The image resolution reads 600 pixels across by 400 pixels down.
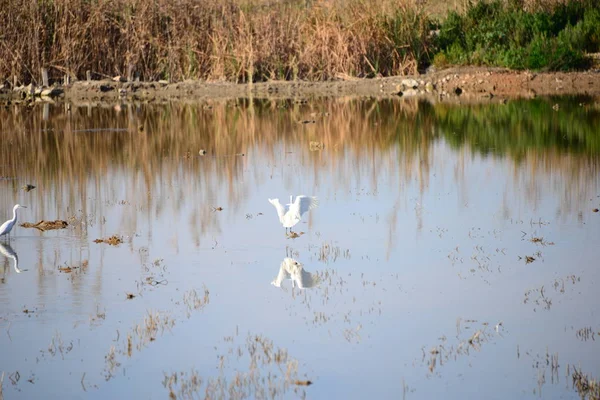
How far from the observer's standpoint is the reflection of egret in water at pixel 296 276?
8.04 metres

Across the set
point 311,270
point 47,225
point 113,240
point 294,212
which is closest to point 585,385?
point 311,270

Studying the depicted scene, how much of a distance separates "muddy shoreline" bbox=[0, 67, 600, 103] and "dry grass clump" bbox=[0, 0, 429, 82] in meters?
0.67

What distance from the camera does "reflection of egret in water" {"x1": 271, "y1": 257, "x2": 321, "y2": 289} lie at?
8039mm

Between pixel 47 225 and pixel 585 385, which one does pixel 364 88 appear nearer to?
pixel 47 225

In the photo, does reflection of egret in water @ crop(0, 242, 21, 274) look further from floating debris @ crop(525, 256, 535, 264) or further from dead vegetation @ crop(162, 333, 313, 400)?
A: floating debris @ crop(525, 256, 535, 264)

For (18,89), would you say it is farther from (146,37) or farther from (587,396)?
(587,396)

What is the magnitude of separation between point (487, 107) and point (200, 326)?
15.4 metres

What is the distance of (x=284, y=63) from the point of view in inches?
1120

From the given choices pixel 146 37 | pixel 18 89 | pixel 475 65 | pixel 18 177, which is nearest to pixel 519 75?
pixel 475 65

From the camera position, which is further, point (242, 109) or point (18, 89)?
point (18, 89)

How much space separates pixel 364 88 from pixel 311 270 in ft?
62.1

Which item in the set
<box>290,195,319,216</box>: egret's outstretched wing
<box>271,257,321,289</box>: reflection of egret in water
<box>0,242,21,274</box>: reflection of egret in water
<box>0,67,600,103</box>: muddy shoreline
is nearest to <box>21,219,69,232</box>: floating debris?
<box>0,242,21,274</box>: reflection of egret in water

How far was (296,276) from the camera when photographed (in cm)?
827

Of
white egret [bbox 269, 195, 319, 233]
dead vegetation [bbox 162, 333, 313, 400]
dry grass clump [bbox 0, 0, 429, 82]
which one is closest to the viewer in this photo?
dead vegetation [bbox 162, 333, 313, 400]
